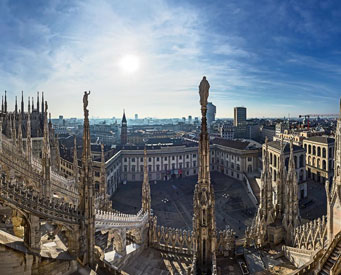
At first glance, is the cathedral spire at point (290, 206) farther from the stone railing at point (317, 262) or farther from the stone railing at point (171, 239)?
the stone railing at point (171, 239)

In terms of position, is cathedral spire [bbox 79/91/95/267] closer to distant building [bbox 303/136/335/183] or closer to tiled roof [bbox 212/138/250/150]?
distant building [bbox 303/136/335/183]

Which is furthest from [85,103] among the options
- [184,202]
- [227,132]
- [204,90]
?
[227,132]

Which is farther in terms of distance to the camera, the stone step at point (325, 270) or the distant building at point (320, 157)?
the distant building at point (320, 157)

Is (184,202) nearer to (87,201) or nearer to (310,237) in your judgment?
(310,237)

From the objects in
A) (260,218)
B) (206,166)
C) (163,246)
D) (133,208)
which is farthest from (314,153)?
(206,166)

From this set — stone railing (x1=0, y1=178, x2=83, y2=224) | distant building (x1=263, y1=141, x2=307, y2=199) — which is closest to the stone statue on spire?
stone railing (x1=0, y1=178, x2=83, y2=224)

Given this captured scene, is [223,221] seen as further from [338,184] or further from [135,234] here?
[338,184]

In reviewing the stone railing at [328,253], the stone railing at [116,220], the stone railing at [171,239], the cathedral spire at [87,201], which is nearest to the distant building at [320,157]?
the stone railing at [171,239]
